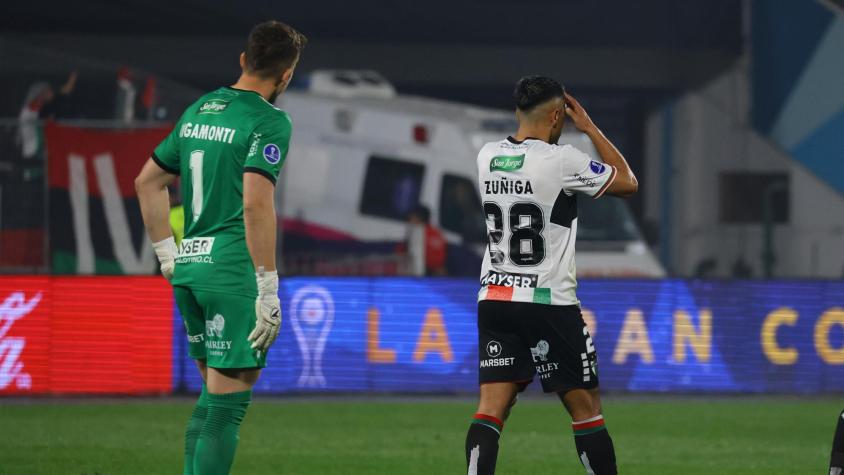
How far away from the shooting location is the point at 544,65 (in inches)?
1277

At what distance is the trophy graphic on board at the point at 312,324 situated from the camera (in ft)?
50.0

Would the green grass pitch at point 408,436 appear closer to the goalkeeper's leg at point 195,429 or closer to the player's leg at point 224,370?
the goalkeeper's leg at point 195,429

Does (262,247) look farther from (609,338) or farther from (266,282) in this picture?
(609,338)

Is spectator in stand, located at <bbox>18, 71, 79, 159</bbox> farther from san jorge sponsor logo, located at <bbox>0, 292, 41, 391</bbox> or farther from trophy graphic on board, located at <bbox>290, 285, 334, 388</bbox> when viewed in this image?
trophy graphic on board, located at <bbox>290, 285, 334, 388</bbox>

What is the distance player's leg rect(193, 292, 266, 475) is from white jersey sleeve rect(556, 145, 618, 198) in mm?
1561

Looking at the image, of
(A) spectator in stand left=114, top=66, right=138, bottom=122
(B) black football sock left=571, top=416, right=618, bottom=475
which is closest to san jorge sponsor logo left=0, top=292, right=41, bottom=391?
(A) spectator in stand left=114, top=66, right=138, bottom=122

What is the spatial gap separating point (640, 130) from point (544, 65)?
629 cm

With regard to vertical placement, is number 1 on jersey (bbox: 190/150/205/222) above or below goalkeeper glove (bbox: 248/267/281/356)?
above

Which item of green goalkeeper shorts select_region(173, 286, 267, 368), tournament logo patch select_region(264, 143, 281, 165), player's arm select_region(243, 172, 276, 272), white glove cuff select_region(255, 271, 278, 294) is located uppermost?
tournament logo patch select_region(264, 143, 281, 165)

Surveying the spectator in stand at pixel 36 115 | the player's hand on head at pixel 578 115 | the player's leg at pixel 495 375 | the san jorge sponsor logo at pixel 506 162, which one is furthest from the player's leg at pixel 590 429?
the spectator in stand at pixel 36 115

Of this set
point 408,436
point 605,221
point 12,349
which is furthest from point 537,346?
point 605,221

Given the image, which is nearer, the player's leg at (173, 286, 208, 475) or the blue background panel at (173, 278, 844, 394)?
the player's leg at (173, 286, 208, 475)

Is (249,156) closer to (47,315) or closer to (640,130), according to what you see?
(47,315)

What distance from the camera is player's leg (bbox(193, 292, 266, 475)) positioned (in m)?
5.95
